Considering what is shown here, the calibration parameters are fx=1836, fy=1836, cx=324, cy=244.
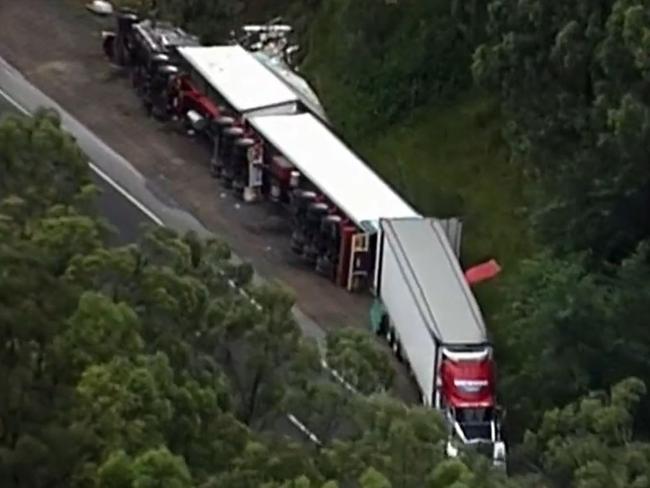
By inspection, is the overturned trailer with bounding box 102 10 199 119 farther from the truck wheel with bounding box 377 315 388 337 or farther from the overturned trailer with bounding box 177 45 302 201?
the truck wheel with bounding box 377 315 388 337

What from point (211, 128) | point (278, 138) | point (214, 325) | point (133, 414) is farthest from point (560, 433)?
point (211, 128)

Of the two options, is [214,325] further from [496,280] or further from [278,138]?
[278,138]

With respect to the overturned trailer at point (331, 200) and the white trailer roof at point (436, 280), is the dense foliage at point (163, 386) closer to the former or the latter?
the white trailer roof at point (436, 280)

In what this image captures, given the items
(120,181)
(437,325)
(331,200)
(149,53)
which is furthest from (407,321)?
(149,53)

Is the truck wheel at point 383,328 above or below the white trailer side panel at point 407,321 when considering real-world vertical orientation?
below

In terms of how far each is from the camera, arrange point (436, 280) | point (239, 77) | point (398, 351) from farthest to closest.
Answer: point (239, 77), point (398, 351), point (436, 280)

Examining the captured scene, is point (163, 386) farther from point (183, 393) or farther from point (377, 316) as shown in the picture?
point (377, 316)

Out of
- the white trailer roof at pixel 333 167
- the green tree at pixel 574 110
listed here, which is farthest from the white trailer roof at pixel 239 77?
the green tree at pixel 574 110
